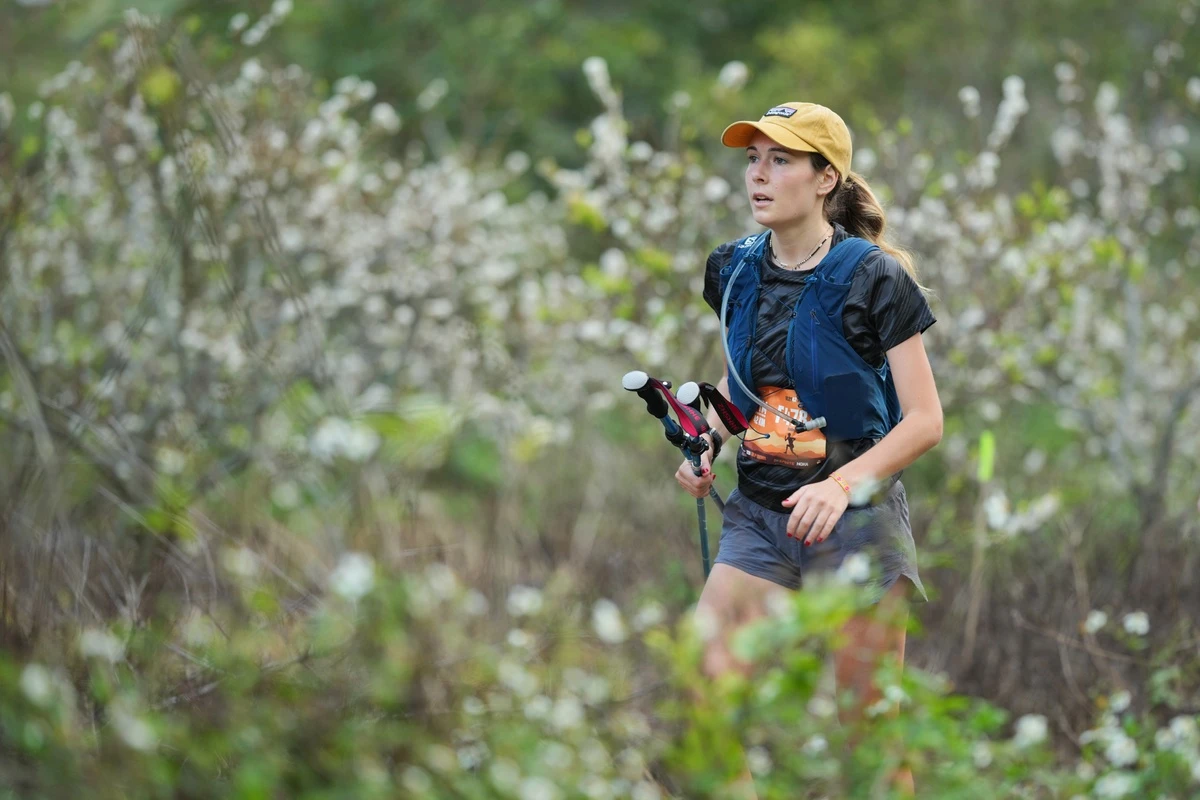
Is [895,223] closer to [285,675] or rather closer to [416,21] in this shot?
[285,675]

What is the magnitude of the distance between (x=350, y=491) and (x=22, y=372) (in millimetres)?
741

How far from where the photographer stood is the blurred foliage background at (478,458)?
2629 millimetres

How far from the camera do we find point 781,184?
123 inches

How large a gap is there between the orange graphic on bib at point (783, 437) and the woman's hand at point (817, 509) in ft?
0.54

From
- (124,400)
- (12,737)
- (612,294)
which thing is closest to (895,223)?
(612,294)

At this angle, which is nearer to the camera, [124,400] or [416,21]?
[124,400]

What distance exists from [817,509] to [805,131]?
2.65ft

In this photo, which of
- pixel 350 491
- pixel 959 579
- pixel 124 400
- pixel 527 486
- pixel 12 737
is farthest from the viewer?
pixel 527 486

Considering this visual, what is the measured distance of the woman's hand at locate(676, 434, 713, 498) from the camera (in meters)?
3.24

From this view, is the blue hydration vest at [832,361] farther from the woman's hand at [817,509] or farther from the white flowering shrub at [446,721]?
the white flowering shrub at [446,721]

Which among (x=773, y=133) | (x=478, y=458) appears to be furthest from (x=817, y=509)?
(x=478, y=458)

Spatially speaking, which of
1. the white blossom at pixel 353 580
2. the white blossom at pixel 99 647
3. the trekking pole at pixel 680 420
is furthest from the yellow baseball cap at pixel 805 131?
the white blossom at pixel 99 647

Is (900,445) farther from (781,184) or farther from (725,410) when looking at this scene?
(781,184)

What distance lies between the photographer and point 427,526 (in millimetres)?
6641
